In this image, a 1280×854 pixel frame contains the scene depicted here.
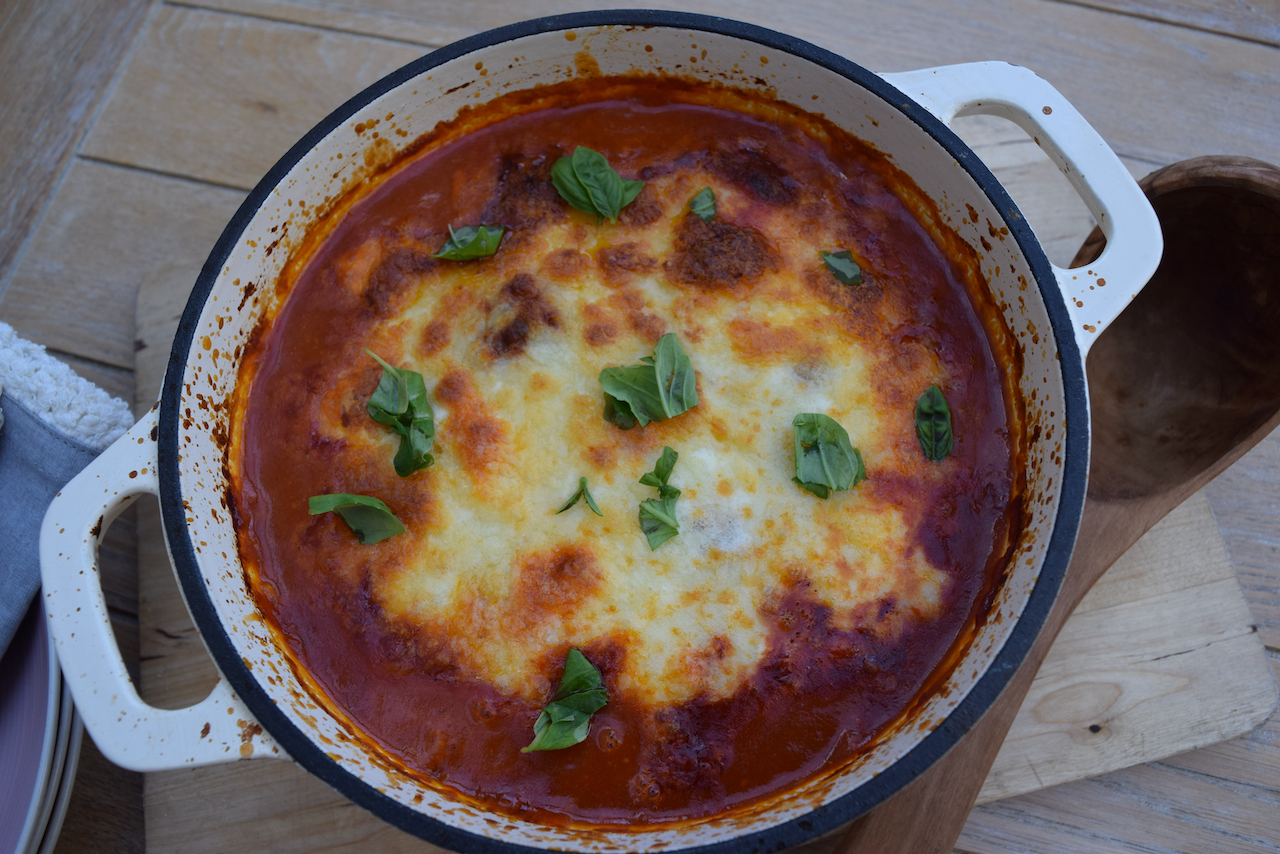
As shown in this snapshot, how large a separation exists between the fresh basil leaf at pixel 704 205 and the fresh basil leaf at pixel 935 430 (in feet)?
2.04

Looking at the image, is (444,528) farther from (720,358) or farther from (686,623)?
(720,358)

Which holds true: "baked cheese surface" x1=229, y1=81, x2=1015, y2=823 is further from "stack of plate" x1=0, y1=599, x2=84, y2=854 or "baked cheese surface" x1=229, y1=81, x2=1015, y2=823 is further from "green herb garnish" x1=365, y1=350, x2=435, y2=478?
"stack of plate" x1=0, y1=599, x2=84, y2=854

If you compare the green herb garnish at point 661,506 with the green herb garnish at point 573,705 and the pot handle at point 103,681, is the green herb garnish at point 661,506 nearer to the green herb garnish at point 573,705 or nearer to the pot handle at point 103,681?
the green herb garnish at point 573,705

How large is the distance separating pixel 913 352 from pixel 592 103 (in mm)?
950

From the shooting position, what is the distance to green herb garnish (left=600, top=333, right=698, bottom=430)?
1607 millimetres

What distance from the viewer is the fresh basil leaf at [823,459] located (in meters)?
1.60

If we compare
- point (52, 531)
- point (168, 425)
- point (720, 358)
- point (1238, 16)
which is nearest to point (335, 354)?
point (168, 425)

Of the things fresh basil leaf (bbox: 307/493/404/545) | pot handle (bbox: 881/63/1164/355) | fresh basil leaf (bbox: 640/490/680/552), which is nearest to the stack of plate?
fresh basil leaf (bbox: 307/493/404/545)

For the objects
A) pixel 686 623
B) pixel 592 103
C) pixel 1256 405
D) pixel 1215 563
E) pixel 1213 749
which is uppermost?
pixel 592 103

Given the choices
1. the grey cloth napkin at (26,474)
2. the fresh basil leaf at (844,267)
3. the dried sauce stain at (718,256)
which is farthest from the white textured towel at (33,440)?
the fresh basil leaf at (844,267)

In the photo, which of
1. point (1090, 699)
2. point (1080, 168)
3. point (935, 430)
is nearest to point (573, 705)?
point (935, 430)

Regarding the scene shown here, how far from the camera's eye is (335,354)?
181 cm

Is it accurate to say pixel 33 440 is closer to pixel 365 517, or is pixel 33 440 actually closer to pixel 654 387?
pixel 365 517

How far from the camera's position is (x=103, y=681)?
54.9 inches
